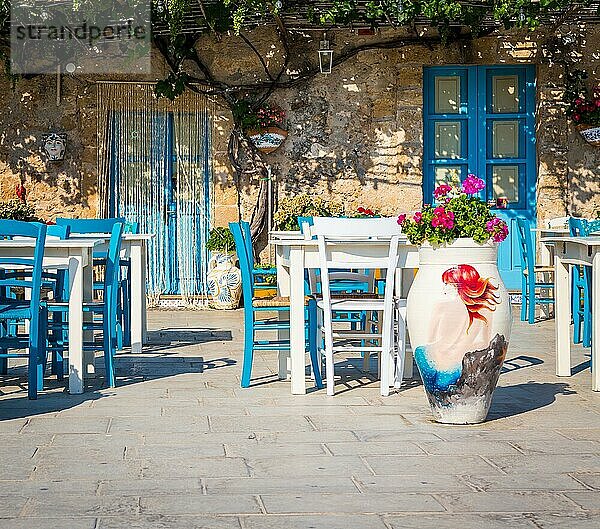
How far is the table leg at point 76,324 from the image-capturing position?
5.44 meters

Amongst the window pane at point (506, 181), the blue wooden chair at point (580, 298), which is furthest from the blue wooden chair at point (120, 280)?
the window pane at point (506, 181)

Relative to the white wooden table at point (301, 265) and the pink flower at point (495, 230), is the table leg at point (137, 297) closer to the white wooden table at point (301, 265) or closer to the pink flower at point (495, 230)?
the white wooden table at point (301, 265)

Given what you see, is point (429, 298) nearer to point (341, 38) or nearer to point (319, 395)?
point (319, 395)

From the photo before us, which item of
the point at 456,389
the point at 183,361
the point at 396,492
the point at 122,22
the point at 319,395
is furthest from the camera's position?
the point at 122,22

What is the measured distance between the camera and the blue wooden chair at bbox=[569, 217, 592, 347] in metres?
7.26

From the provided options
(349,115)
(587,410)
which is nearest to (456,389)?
(587,410)

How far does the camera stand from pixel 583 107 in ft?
34.8

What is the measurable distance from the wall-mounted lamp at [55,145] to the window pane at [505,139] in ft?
14.1

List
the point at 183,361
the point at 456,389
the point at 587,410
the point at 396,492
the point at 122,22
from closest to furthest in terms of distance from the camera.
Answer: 1. the point at 396,492
2. the point at 456,389
3. the point at 587,410
4. the point at 183,361
5. the point at 122,22

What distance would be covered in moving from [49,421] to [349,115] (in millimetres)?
6744

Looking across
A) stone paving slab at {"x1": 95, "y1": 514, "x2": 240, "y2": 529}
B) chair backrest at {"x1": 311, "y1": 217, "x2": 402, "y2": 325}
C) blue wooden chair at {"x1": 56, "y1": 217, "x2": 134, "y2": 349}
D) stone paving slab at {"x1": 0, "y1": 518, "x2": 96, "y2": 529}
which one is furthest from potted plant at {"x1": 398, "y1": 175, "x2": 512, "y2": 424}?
blue wooden chair at {"x1": 56, "y1": 217, "x2": 134, "y2": 349}

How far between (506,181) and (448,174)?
58 centimetres

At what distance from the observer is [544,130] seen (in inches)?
427

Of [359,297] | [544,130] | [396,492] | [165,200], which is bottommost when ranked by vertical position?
[396,492]
